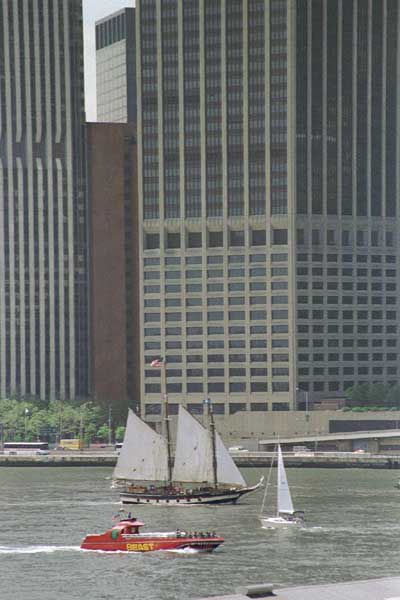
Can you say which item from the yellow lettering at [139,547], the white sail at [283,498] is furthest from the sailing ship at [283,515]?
the yellow lettering at [139,547]

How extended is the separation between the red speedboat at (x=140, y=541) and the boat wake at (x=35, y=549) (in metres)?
1.49

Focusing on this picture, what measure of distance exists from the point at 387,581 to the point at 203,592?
43.5 m

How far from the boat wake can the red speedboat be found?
1487mm

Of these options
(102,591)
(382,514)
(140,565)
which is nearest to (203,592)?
(102,591)

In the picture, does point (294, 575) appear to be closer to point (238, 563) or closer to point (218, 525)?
point (238, 563)

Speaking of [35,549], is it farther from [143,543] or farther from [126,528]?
[143,543]

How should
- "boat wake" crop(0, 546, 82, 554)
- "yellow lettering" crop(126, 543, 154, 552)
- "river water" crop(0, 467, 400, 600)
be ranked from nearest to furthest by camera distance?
"river water" crop(0, 467, 400, 600) → "boat wake" crop(0, 546, 82, 554) → "yellow lettering" crop(126, 543, 154, 552)

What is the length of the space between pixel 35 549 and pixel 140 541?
10254 mm

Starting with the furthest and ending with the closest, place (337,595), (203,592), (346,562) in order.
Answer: (346,562)
(203,592)
(337,595)

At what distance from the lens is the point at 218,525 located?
18000 cm

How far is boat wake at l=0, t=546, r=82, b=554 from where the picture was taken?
152 meters

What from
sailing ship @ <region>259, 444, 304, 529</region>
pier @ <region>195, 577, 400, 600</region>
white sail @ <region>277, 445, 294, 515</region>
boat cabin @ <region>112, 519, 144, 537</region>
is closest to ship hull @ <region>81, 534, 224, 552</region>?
boat cabin @ <region>112, 519, 144, 537</region>

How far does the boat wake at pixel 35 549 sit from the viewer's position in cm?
15225

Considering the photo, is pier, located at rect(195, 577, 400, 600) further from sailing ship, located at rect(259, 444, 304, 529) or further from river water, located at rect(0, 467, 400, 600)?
sailing ship, located at rect(259, 444, 304, 529)
